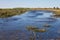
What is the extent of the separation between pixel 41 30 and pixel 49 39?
4.20 m

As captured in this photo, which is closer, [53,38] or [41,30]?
[53,38]

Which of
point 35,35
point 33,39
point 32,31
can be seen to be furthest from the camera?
point 32,31

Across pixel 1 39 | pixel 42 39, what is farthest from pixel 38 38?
pixel 1 39

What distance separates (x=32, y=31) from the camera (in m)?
21.6

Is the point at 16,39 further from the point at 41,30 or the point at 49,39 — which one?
the point at 41,30

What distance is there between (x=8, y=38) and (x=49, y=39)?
4160 millimetres

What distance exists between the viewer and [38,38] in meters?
18.7

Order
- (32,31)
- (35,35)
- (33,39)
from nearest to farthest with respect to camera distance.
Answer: (33,39) → (35,35) → (32,31)

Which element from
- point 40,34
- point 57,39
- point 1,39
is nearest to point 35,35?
point 40,34

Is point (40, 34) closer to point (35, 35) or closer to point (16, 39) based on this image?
point (35, 35)

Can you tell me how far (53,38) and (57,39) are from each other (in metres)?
0.49

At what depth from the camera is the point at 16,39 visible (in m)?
18.6

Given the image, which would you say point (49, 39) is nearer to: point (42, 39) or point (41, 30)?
point (42, 39)

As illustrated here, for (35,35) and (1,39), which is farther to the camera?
(35,35)
